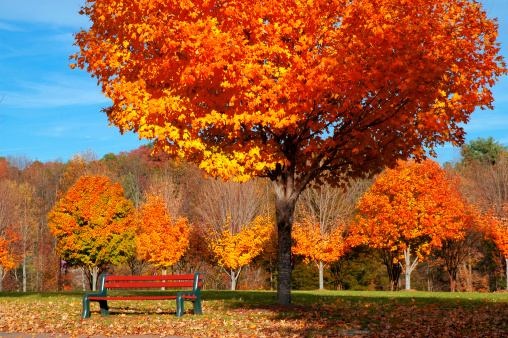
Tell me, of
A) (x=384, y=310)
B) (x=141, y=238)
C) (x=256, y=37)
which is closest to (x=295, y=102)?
(x=256, y=37)

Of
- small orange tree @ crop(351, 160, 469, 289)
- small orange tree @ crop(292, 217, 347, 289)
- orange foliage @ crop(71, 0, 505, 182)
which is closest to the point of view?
orange foliage @ crop(71, 0, 505, 182)

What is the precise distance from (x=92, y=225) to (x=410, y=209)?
22.5 metres

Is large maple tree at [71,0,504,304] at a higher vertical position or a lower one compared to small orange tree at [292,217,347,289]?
higher

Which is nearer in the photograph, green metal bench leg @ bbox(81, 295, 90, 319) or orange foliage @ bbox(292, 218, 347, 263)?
green metal bench leg @ bbox(81, 295, 90, 319)

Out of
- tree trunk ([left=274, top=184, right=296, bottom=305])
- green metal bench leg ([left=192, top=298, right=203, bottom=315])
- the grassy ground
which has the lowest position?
the grassy ground

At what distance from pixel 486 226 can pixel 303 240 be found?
44.3ft

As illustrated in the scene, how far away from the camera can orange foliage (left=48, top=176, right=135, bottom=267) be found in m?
33.2

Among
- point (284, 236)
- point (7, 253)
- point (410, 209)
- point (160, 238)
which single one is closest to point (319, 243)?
point (410, 209)

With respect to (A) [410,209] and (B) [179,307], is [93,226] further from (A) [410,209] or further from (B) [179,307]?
(B) [179,307]

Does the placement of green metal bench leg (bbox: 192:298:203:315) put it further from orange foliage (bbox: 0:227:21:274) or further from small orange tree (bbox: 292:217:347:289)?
orange foliage (bbox: 0:227:21:274)

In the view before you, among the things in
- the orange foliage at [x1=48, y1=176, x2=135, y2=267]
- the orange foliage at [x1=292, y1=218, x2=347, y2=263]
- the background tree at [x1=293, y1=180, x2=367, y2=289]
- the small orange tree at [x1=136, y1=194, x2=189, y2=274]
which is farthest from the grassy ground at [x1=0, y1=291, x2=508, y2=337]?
the orange foliage at [x1=48, y1=176, x2=135, y2=267]

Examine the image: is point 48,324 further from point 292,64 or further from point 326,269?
point 326,269

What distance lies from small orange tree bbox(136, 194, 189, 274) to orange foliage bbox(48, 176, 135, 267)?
207 cm

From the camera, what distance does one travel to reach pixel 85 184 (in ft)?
114
